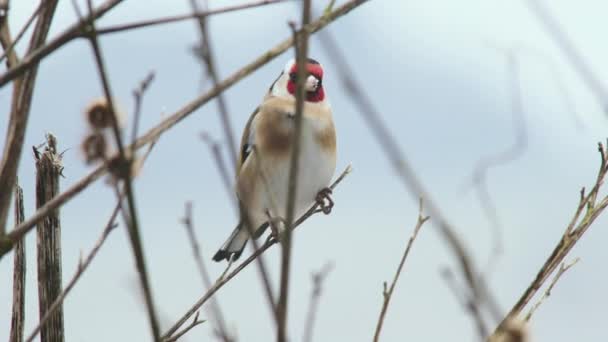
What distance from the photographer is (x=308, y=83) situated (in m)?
4.44

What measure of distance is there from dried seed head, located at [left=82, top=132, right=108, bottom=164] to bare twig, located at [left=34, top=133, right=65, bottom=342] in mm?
688

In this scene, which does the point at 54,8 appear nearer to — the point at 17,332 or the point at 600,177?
the point at 17,332

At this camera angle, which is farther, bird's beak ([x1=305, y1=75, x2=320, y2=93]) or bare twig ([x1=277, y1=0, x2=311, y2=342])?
bird's beak ([x1=305, y1=75, x2=320, y2=93])

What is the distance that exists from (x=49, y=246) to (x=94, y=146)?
916mm

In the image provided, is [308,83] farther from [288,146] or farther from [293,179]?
[293,179]

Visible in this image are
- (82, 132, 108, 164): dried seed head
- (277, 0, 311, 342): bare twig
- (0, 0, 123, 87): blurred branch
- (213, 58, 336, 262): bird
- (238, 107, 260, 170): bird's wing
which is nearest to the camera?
(277, 0, 311, 342): bare twig

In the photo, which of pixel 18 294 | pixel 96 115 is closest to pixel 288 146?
pixel 18 294

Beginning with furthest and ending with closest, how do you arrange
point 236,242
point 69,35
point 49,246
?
point 236,242, point 49,246, point 69,35

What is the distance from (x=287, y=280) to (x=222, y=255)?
3.74m

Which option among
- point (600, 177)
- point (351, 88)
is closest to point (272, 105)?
point (600, 177)

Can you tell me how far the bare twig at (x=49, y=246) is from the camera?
2.21 m

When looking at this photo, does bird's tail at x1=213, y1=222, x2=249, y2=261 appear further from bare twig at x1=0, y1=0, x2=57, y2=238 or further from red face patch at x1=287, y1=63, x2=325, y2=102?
bare twig at x1=0, y1=0, x2=57, y2=238

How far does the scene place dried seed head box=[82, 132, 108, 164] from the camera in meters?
1.52

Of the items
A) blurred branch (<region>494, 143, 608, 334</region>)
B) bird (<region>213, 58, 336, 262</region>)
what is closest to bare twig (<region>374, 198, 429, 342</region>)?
blurred branch (<region>494, 143, 608, 334</region>)
